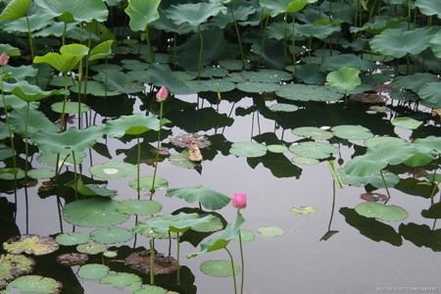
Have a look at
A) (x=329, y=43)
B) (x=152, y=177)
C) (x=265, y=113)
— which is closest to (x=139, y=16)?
(x=265, y=113)

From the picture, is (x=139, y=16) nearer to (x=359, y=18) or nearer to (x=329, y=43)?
(x=329, y=43)

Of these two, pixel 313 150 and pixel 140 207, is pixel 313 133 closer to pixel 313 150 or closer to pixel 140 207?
pixel 313 150

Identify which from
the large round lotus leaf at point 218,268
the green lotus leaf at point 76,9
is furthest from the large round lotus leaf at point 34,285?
the green lotus leaf at point 76,9

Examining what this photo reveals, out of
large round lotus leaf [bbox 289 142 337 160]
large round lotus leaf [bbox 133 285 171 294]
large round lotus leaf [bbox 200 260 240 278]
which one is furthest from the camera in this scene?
large round lotus leaf [bbox 289 142 337 160]

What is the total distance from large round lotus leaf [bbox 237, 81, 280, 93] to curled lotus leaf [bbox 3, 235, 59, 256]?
158cm

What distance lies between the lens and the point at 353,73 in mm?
3539

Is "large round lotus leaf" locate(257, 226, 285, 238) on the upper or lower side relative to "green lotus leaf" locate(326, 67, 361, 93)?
lower

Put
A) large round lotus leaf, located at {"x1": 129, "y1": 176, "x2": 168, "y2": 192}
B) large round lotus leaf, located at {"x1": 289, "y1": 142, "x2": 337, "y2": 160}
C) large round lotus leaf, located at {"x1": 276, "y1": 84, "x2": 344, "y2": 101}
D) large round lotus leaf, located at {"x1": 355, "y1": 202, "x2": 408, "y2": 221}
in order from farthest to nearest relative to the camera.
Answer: large round lotus leaf, located at {"x1": 276, "y1": 84, "x2": 344, "y2": 101} → large round lotus leaf, located at {"x1": 289, "y1": 142, "x2": 337, "y2": 160} → large round lotus leaf, located at {"x1": 129, "y1": 176, "x2": 168, "y2": 192} → large round lotus leaf, located at {"x1": 355, "y1": 202, "x2": 408, "y2": 221}

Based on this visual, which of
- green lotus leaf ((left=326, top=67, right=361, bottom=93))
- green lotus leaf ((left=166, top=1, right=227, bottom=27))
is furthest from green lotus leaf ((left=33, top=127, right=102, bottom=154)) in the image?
green lotus leaf ((left=326, top=67, right=361, bottom=93))

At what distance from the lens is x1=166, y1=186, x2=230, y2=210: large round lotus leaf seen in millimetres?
2373

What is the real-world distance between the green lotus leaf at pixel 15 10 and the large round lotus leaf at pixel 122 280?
1386mm

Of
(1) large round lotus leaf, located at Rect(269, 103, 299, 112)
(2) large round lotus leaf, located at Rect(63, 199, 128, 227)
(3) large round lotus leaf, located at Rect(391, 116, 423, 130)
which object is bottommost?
(2) large round lotus leaf, located at Rect(63, 199, 128, 227)

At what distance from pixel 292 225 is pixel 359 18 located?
7.50 feet

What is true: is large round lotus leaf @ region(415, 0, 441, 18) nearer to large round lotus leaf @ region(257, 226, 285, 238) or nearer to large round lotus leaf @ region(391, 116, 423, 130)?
large round lotus leaf @ region(391, 116, 423, 130)
